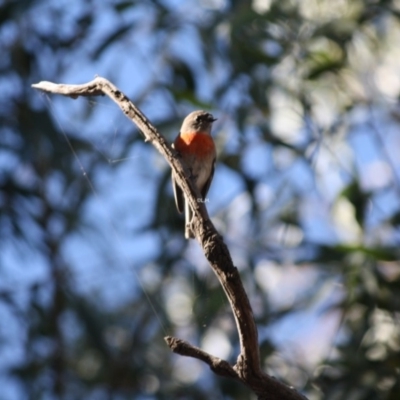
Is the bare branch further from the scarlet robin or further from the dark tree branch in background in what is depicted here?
the scarlet robin

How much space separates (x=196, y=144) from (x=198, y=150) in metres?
0.04

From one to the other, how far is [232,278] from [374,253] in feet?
6.22

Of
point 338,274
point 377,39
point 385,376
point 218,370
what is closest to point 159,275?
point 338,274

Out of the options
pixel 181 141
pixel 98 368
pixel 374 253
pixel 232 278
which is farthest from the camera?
pixel 98 368

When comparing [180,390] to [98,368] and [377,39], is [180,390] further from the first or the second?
[377,39]

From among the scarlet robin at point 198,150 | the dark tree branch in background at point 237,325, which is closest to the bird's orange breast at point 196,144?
the scarlet robin at point 198,150

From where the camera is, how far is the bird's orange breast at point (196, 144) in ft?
9.36

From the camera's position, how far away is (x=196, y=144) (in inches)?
114

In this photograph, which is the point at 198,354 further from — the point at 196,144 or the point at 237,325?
the point at 196,144

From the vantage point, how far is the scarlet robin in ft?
8.91

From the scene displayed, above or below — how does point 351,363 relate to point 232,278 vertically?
above

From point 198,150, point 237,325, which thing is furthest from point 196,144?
point 237,325

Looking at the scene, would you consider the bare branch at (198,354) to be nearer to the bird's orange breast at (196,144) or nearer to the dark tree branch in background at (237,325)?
the dark tree branch in background at (237,325)

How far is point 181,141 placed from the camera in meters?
2.96
